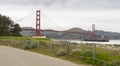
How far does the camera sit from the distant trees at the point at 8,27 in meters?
90.3

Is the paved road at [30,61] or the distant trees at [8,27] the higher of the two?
the distant trees at [8,27]

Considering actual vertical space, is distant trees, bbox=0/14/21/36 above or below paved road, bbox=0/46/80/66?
above

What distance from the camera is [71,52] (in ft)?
83.1

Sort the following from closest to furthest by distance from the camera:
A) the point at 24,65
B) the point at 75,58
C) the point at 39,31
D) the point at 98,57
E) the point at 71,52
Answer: the point at 24,65 < the point at 98,57 < the point at 75,58 < the point at 71,52 < the point at 39,31

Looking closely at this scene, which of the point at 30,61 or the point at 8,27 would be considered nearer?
the point at 30,61

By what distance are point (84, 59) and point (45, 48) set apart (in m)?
12.0

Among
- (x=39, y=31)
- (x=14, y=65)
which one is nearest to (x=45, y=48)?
(x=14, y=65)

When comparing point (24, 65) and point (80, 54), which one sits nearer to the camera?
point (24, 65)

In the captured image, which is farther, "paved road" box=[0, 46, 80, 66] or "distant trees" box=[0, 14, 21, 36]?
"distant trees" box=[0, 14, 21, 36]

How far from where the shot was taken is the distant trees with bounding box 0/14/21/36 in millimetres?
90312

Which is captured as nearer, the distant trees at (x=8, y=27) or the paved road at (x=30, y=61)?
the paved road at (x=30, y=61)

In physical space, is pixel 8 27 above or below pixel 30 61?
above

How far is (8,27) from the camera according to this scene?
9281cm

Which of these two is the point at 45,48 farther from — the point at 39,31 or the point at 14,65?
the point at 39,31
